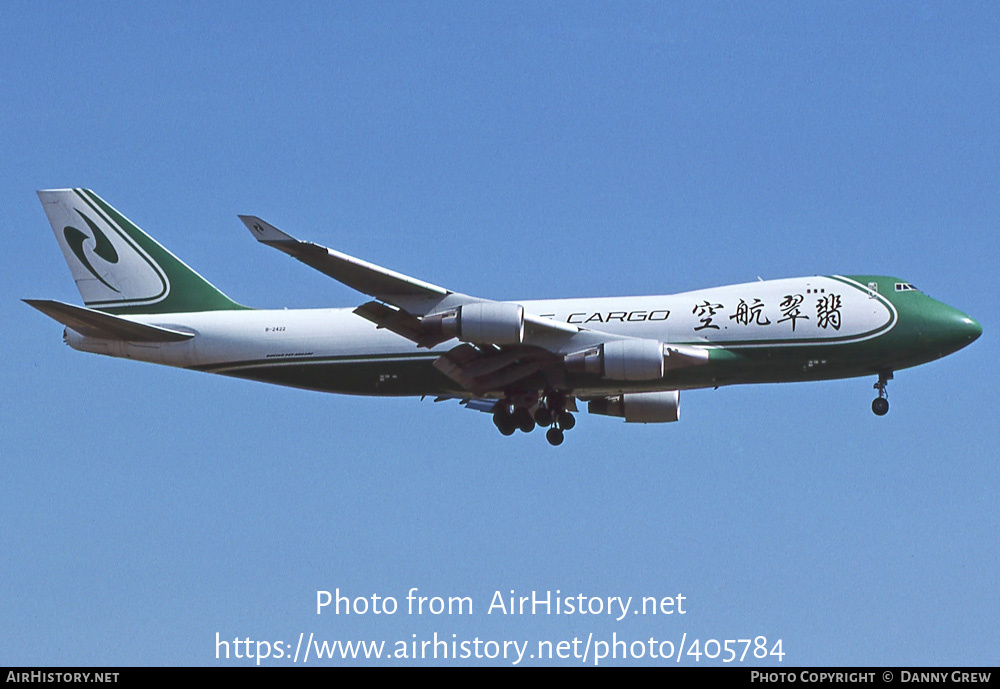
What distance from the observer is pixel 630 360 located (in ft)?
146

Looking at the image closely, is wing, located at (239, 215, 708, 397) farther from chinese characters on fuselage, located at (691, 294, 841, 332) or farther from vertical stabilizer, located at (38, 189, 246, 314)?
vertical stabilizer, located at (38, 189, 246, 314)

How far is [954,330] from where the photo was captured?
46.2 metres

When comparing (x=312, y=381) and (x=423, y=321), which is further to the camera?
(x=312, y=381)

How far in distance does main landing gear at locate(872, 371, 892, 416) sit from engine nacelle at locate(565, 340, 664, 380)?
7718 mm

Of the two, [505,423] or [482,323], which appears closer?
[482,323]

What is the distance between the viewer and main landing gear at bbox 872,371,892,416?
46812 millimetres

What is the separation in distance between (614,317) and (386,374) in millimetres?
7978

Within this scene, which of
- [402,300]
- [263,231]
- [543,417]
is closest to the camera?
[263,231]

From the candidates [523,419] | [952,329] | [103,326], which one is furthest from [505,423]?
[952,329]

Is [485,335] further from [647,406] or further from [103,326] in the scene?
[103,326]

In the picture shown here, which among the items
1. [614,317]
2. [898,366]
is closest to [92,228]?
[614,317]

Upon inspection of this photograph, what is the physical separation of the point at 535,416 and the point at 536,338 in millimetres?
3192
